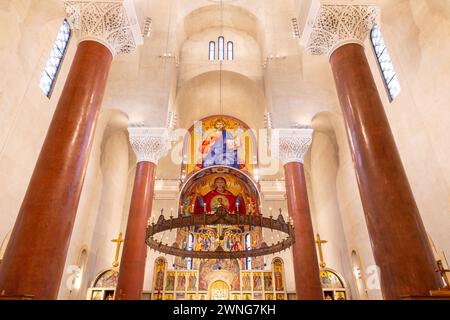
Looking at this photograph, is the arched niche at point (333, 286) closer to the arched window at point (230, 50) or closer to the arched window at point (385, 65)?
the arched window at point (385, 65)

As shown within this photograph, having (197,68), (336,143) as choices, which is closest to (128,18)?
(197,68)

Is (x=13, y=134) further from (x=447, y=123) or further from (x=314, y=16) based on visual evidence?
(x=447, y=123)

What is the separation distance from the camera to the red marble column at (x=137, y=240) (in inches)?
366

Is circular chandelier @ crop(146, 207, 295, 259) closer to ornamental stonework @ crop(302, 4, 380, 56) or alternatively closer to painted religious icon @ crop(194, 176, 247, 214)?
ornamental stonework @ crop(302, 4, 380, 56)

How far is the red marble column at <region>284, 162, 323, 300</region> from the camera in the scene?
919 centimetres

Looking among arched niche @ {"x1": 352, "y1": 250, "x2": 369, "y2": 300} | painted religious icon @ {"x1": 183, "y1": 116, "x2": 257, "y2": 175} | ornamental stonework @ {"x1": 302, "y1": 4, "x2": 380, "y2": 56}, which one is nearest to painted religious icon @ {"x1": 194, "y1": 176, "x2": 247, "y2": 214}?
painted religious icon @ {"x1": 183, "y1": 116, "x2": 257, "y2": 175}

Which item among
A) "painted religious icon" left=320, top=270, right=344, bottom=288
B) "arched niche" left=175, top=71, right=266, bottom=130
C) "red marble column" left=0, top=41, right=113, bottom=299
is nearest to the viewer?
"red marble column" left=0, top=41, right=113, bottom=299

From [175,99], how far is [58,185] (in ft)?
32.2

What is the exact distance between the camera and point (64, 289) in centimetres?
1058

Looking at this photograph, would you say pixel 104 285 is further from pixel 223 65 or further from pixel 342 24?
pixel 342 24

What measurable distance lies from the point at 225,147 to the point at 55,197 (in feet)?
45.0

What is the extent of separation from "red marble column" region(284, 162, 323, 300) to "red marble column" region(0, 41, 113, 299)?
681cm
